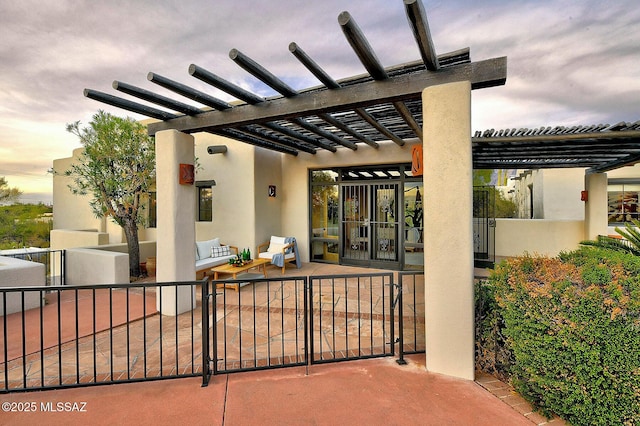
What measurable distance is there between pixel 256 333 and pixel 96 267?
4.36m

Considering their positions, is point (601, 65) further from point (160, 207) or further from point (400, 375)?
point (160, 207)

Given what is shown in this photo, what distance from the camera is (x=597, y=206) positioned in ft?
26.3

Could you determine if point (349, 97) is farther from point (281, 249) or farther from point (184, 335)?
point (281, 249)

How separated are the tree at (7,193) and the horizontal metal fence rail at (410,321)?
20.8 meters

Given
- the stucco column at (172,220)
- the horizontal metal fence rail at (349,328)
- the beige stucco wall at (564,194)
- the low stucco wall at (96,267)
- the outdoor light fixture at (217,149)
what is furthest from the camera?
the beige stucco wall at (564,194)

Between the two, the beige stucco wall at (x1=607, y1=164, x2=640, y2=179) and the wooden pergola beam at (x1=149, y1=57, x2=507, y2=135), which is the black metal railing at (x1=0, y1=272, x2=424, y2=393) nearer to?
the wooden pergola beam at (x1=149, y1=57, x2=507, y2=135)

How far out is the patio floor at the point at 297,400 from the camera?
2.11 meters

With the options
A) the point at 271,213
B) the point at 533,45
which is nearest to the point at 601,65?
the point at 533,45

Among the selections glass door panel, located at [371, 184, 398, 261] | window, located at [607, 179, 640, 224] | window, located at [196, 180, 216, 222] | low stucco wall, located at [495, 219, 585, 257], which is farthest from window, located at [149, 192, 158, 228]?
window, located at [607, 179, 640, 224]

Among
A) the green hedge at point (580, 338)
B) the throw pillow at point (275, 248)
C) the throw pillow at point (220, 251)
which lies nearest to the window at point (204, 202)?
the throw pillow at point (220, 251)

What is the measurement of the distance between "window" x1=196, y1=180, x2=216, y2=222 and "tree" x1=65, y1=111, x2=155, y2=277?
1.63 meters

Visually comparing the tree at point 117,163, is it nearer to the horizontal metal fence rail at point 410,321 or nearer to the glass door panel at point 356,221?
the glass door panel at point 356,221

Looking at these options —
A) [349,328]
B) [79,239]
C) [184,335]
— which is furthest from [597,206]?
[79,239]

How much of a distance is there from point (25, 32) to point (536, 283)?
28.1ft
